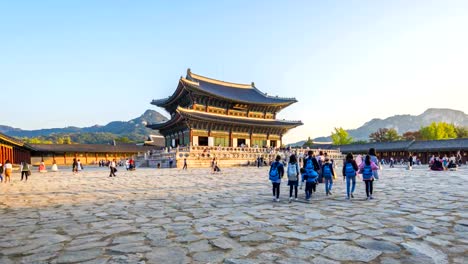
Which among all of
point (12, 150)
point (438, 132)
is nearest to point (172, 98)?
point (12, 150)

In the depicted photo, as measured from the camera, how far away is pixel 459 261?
4.12 metres

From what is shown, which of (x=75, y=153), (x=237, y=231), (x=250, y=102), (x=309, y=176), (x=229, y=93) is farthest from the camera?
(x=75, y=153)

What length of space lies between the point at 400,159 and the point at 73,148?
5680cm

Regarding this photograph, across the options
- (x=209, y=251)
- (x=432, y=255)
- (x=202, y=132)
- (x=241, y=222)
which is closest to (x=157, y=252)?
(x=209, y=251)

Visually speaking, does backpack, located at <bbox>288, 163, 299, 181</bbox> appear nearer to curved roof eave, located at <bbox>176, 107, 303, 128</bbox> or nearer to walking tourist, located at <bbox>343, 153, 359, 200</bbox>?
walking tourist, located at <bbox>343, 153, 359, 200</bbox>

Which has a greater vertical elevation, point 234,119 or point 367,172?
point 234,119

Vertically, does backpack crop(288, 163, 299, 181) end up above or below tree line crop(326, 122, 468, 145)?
below

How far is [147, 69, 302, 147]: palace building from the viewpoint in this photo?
41750mm

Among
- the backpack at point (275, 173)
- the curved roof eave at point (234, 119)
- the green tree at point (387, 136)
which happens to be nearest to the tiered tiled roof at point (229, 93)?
the curved roof eave at point (234, 119)

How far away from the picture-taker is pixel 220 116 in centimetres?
4391

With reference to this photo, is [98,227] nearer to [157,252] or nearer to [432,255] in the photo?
[157,252]

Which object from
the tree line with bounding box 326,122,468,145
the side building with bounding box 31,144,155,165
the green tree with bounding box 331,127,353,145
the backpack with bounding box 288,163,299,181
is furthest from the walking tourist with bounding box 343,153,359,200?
the green tree with bounding box 331,127,353,145

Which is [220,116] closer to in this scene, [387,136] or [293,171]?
[293,171]

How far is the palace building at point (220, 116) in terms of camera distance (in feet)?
137
